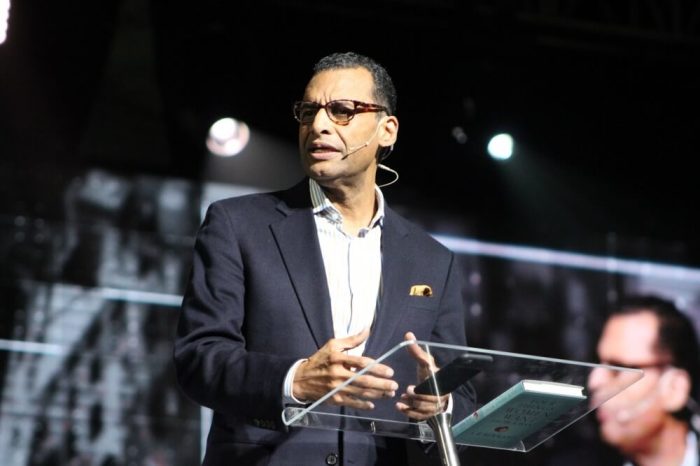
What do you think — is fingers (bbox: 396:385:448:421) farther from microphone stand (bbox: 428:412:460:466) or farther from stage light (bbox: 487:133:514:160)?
stage light (bbox: 487:133:514:160)

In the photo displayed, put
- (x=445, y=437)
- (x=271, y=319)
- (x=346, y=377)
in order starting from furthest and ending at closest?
(x=271, y=319), (x=445, y=437), (x=346, y=377)

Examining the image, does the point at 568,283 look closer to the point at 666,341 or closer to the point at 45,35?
the point at 666,341

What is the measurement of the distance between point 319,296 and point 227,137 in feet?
11.7

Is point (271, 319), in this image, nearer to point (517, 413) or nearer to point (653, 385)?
point (517, 413)

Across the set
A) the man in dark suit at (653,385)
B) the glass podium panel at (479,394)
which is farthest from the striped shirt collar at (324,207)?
the man in dark suit at (653,385)

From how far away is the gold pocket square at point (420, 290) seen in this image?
2479 mm

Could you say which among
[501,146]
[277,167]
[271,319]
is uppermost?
[501,146]

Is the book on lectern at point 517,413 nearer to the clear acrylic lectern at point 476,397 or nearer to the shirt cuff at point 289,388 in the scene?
the clear acrylic lectern at point 476,397

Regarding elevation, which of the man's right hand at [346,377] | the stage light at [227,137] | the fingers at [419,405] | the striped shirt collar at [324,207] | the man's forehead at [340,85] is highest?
the stage light at [227,137]

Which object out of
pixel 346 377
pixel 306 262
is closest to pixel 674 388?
pixel 306 262

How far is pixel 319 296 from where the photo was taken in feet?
7.76

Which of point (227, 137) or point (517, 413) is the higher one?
point (227, 137)

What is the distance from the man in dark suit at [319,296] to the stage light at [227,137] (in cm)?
312

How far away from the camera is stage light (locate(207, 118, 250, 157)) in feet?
19.1
